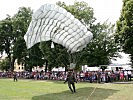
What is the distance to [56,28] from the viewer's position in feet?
80.4

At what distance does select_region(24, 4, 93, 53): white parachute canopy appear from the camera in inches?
809

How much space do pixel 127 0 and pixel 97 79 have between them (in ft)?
44.5

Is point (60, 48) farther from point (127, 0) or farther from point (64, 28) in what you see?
point (64, 28)

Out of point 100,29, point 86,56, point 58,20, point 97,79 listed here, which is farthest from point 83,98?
point 100,29

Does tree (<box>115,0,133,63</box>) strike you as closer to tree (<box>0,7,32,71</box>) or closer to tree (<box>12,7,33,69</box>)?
tree (<box>12,7,33,69</box>)

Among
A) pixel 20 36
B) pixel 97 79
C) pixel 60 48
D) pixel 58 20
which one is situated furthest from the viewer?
pixel 20 36

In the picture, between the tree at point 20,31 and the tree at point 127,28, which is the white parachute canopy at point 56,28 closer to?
the tree at point 127,28

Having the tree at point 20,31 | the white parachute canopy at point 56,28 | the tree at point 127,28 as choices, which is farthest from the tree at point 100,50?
the white parachute canopy at point 56,28

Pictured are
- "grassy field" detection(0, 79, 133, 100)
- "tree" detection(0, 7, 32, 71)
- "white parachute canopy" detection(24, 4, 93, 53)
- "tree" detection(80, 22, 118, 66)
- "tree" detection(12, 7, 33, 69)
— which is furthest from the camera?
"tree" detection(0, 7, 32, 71)

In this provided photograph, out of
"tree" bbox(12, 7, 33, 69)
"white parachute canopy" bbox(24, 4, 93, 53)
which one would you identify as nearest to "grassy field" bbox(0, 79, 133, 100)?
"white parachute canopy" bbox(24, 4, 93, 53)

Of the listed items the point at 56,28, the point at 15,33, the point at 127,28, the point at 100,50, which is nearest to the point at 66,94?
the point at 56,28

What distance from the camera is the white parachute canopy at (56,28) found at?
67.4 ft

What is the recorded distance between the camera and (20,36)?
65.3 m

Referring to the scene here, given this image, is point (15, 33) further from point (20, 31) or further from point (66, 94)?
point (66, 94)
